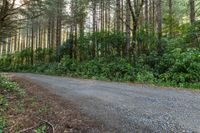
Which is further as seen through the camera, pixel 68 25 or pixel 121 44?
pixel 68 25

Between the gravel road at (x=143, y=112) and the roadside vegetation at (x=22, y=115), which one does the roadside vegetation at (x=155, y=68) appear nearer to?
the gravel road at (x=143, y=112)

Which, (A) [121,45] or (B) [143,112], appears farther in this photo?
(A) [121,45]

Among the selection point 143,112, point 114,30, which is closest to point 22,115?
point 143,112

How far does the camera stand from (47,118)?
6723 mm

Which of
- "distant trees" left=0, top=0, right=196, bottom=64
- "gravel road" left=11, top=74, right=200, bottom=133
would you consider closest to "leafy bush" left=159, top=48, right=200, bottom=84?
"distant trees" left=0, top=0, right=196, bottom=64

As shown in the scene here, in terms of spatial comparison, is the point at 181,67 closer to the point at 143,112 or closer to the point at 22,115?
the point at 143,112

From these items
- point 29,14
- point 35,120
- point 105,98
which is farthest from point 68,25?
point 35,120

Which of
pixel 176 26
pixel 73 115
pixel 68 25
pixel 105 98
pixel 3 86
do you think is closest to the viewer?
pixel 73 115

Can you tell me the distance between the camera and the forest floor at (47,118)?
19.1 feet

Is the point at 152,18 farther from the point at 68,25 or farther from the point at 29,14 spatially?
the point at 29,14

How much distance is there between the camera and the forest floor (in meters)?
5.82

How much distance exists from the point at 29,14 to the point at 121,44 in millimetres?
13169

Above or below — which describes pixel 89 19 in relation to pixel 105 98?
above

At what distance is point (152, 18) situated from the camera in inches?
1353
